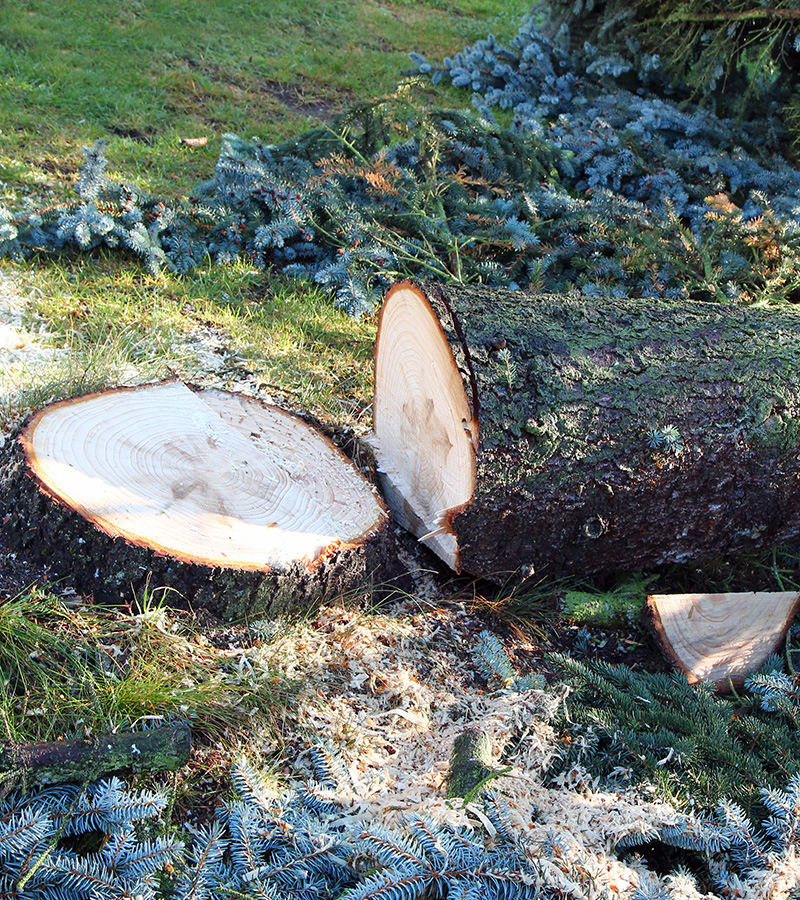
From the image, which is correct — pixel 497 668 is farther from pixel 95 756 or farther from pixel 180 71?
pixel 180 71

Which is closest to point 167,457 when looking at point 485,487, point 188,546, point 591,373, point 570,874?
point 188,546

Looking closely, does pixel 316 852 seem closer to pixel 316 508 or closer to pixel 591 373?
pixel 316 508

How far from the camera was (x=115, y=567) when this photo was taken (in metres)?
1.98

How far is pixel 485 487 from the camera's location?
222cm

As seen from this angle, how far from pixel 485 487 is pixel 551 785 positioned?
83cm

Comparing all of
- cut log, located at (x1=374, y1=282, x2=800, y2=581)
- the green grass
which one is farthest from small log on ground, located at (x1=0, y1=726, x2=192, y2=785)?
the green grass

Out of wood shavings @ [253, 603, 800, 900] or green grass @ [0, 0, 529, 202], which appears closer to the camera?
wood shavings @ [253, 603, 800, 900]

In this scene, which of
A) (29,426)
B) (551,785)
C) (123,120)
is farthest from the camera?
(123,120)

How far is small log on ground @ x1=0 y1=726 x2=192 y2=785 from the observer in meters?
1.55

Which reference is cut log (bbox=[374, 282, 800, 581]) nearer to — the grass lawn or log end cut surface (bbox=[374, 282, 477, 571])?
log end cut surface (bbox=[374, 282, 477, 571])

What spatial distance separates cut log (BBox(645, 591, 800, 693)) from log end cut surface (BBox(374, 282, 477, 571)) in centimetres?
71

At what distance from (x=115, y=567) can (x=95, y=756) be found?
53 centimetres

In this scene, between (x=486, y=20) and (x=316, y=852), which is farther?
(x=486, y=20)

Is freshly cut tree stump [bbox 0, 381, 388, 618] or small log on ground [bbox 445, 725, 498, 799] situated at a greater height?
freshly cut tree stump [bbox 0, 381, 388, 618]
